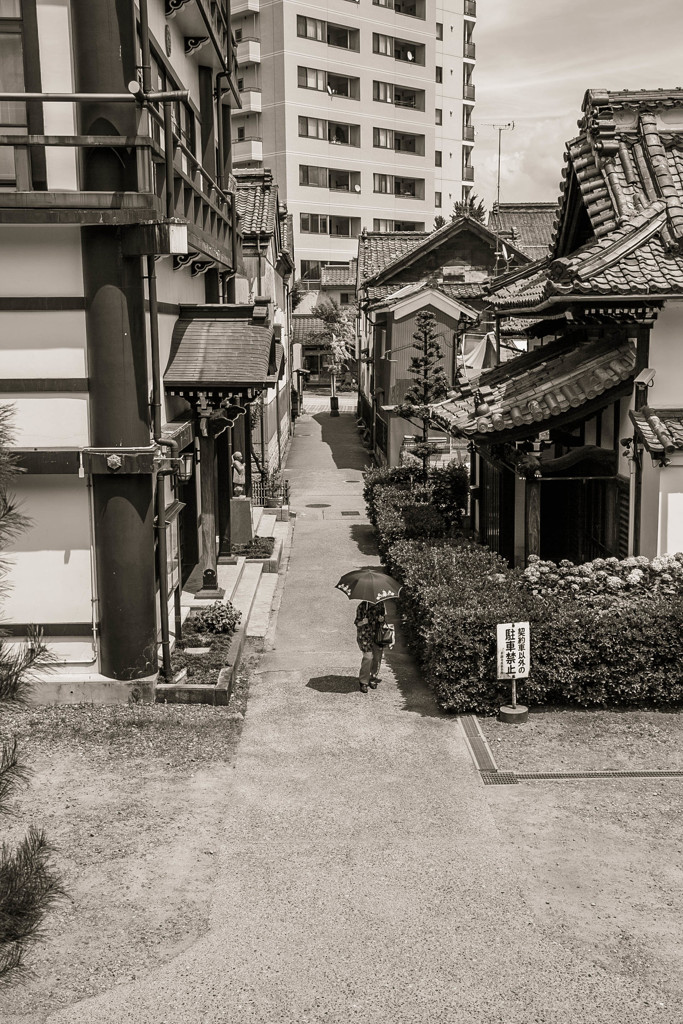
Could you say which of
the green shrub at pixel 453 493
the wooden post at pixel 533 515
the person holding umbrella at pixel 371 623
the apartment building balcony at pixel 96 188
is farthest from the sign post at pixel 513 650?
the green shrub at pixel 453 493

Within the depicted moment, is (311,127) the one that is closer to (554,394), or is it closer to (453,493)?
(453,493)

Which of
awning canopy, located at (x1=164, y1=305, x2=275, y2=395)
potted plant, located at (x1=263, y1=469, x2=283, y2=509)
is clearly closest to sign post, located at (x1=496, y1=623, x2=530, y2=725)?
awning canopy, located at (x1=164, y1=305, x2=275, y2=395)

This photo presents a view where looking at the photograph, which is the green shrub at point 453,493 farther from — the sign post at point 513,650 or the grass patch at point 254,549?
the sign post at point 513,650

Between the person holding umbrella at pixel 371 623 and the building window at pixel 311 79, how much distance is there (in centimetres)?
5646

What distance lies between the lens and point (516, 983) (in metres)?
7.27

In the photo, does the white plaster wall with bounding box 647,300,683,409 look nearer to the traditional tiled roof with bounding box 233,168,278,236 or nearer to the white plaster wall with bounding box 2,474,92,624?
the white plaster wall with bounding box 2,474,92,624

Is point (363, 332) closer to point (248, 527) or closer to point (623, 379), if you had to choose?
point (248, 527)

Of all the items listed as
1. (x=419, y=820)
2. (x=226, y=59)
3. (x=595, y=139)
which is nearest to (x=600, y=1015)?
(x=419, y=820)

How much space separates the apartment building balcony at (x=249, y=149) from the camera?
208 feet

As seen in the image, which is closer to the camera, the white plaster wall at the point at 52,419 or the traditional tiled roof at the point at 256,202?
the white plaster wall at the point at 52,419

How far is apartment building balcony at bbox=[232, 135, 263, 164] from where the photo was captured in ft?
208

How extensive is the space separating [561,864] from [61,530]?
7.37 meters

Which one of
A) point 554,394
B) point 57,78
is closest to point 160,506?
point 57,78

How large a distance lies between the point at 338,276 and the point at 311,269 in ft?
6.21
